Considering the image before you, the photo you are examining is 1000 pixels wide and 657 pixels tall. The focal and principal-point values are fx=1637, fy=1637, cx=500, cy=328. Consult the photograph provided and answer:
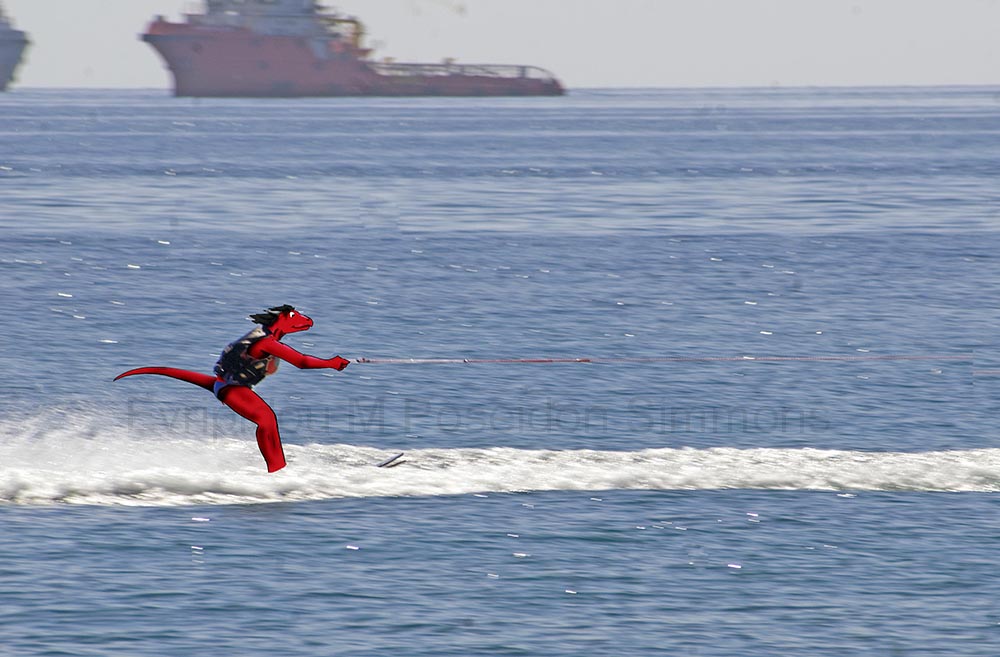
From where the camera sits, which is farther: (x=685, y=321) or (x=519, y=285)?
(x=519, y=285)

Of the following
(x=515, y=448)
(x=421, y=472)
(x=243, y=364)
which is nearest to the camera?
(x=243, y=364)

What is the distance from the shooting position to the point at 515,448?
73.7ft

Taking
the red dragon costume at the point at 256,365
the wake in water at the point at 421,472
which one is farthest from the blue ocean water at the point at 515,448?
the red dragon costume at the point at 256,365

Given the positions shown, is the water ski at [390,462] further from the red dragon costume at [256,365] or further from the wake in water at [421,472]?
the red dragon costume at [256,365]

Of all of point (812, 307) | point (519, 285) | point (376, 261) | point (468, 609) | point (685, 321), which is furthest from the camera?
point (376, 261)

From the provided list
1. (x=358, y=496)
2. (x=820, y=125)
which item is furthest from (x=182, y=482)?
(x=820, y=125)

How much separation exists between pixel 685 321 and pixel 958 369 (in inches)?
326

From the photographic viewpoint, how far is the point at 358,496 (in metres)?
19.5

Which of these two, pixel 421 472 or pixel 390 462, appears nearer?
pixel 421 472

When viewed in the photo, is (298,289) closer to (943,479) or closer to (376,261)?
(376,261)

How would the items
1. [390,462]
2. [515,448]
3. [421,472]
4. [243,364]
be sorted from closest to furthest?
[243,364] < [421,472] < [390,462] < [515,448]

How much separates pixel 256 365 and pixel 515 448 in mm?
5126

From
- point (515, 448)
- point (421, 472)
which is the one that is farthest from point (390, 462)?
point (515, 448)

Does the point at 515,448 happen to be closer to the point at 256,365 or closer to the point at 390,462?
the point at 390,462
